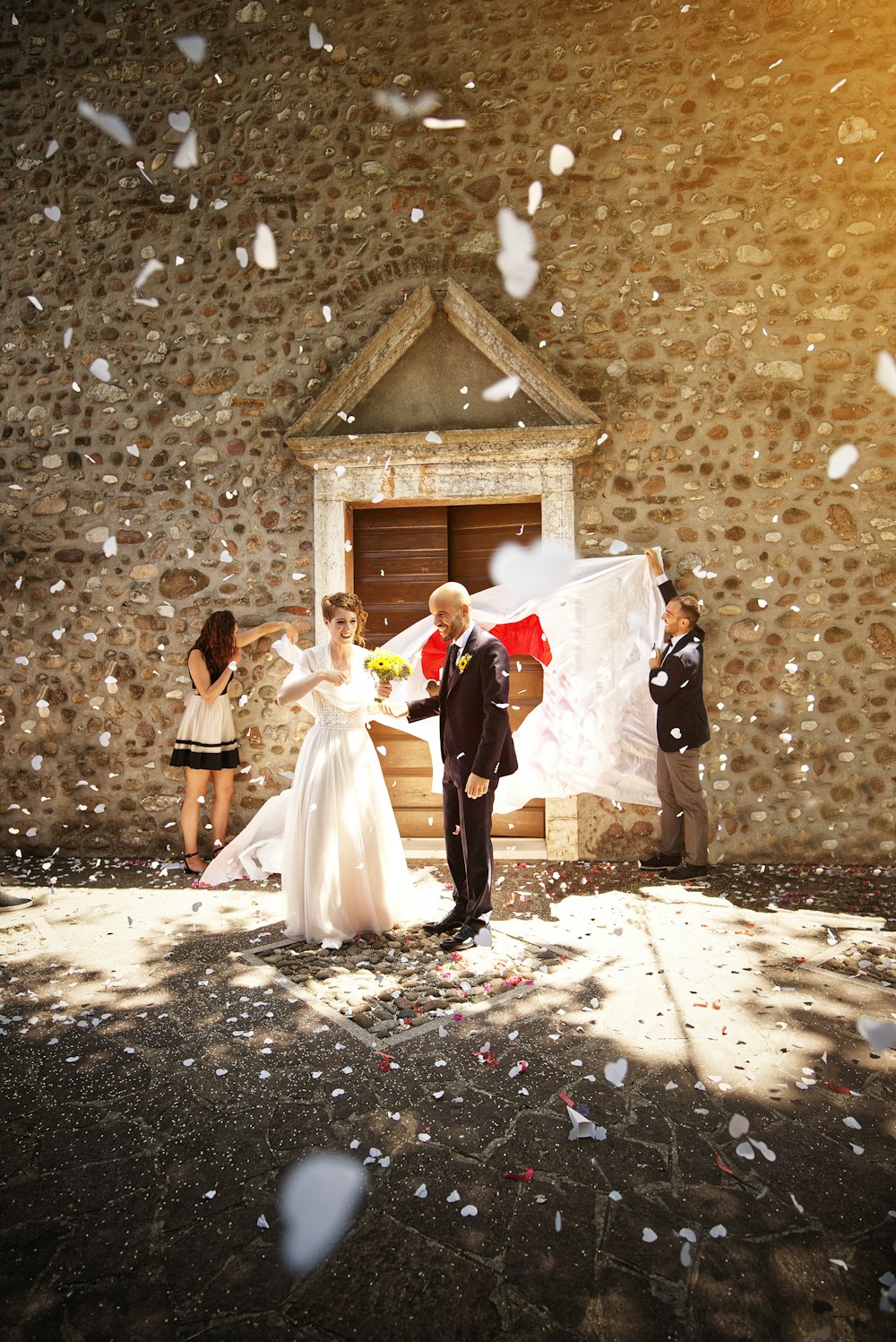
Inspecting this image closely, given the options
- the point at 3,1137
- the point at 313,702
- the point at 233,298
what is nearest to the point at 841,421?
the point at 313,702

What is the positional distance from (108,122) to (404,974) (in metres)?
6.88

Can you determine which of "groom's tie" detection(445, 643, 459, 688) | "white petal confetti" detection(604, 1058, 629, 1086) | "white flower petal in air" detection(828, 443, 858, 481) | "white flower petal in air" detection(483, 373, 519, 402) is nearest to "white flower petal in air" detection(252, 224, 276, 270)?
"white flower petal in air" detection(483, 373, 519, 402)

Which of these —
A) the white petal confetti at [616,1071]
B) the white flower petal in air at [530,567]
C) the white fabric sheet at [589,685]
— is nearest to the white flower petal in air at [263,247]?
the white flower petal in air at [530,567]

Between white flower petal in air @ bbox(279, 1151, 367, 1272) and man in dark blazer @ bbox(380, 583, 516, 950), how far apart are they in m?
1.80

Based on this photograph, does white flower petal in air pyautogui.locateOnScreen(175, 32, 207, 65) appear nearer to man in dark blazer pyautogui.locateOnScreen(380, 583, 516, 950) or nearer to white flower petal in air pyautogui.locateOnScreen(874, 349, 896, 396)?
man in dark blazer pyautogui.locateOnScreen(380, 583, 516, 950)

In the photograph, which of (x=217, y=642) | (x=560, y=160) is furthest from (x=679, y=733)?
(x=560, y=160)

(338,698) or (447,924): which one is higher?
(338,698)

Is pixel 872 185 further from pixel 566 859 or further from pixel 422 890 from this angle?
pixel 422 890

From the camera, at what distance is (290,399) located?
20.3 feet

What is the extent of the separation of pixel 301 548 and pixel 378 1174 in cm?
462

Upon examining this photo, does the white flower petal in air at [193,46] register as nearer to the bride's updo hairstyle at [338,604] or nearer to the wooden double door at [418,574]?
the wooden double door at [418,574]

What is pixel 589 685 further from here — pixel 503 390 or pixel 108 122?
pixel 108 122

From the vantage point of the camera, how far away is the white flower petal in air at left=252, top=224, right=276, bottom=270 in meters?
6.22

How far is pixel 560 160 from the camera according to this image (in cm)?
591
